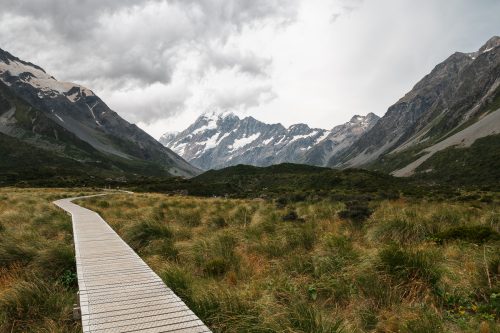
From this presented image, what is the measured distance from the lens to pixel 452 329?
6.20m

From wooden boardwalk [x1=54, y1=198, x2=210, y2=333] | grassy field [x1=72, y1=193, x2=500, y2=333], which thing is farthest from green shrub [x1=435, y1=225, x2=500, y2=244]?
wooden boardwalk [x1=54, y1=198, x2=210, y2=333]

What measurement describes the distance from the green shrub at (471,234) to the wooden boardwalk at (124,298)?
8.74m

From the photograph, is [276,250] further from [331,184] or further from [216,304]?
[331,184]

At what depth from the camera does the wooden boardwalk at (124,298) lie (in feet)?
19.9

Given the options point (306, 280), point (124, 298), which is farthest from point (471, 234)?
point (124, 298)

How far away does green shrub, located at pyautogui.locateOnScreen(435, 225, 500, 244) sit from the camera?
1160 centimetres

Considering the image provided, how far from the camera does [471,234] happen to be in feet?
39.1

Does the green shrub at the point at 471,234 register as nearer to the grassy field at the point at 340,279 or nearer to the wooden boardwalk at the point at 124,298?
the grassy field at the point at 340,279

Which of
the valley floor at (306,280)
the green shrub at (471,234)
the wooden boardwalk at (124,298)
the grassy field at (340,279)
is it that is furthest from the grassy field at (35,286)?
the green shrub at (471,234)

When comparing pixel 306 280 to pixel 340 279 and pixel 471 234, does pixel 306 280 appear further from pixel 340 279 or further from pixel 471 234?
pixel 471 234

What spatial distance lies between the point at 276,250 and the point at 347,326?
6.26 meters

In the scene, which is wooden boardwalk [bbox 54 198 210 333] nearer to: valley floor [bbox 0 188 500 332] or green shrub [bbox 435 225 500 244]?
valley floor [bbox 0 188 500 332]

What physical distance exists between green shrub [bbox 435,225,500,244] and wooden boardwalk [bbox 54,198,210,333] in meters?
8.74

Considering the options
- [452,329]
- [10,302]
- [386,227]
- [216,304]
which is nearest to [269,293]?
[216,304]
